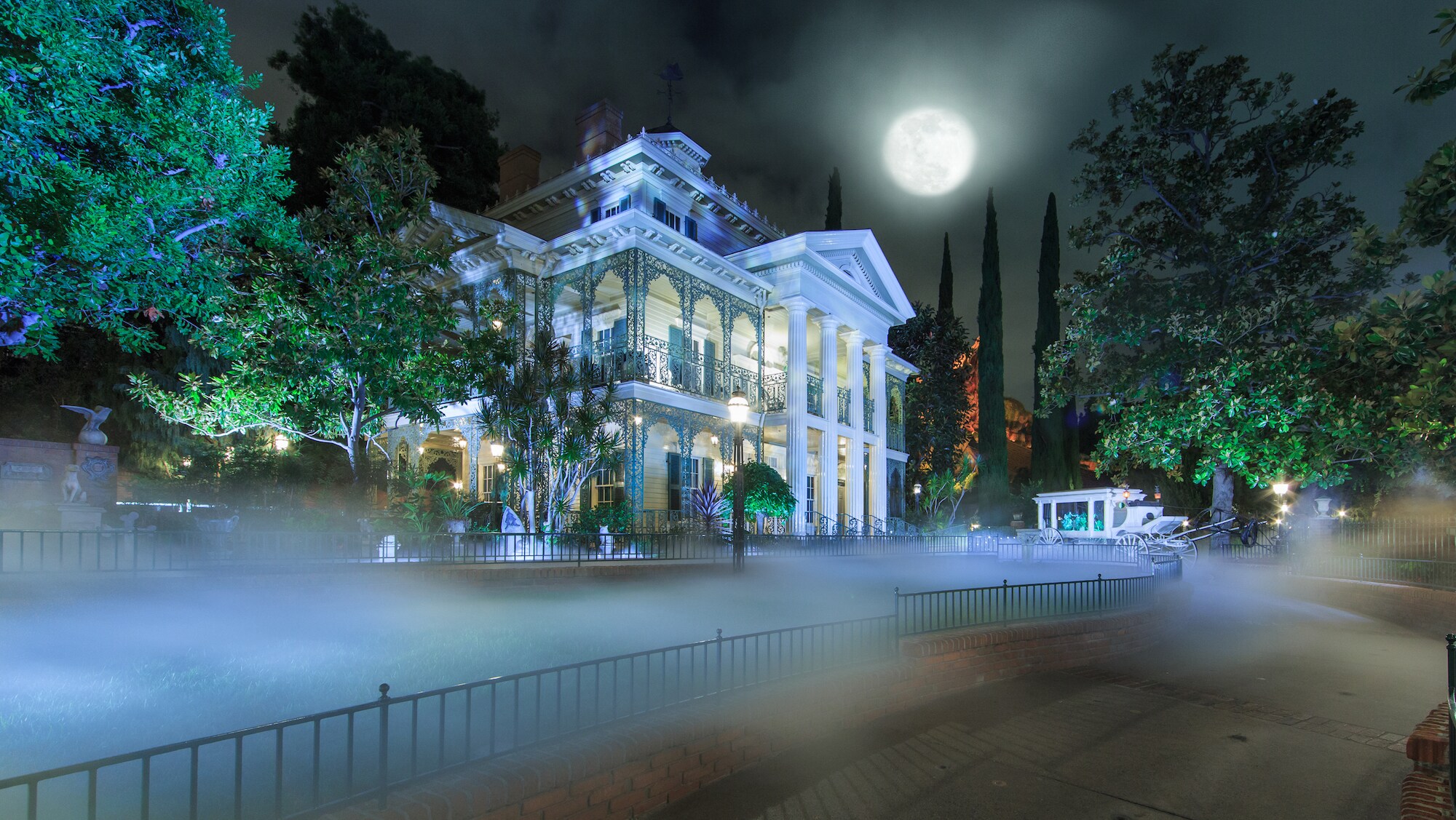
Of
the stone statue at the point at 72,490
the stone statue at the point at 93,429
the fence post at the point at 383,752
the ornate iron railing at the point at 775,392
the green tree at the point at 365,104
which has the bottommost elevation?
the fence post at the point at 383,752

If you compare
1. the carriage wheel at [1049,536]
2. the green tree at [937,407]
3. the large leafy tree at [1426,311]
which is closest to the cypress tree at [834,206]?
the green tree at [937,407]

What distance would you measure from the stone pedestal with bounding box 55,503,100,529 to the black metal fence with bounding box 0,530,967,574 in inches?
7.1

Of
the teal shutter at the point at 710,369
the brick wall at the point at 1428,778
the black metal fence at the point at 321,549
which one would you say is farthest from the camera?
the teal shutter at the point at 710,369

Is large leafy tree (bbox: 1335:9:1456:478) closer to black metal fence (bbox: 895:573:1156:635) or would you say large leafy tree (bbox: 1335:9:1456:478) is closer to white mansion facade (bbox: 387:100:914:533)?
black metal fence (bbox: 895:573:1156:635)

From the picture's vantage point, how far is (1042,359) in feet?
126

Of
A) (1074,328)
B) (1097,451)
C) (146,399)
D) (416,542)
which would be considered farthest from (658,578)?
(1074,328)

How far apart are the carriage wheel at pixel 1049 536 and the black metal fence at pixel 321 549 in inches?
435

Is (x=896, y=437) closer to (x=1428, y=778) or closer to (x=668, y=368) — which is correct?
(x=668, y=368)

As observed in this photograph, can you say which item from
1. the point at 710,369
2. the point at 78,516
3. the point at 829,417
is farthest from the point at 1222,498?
the point at 78,516

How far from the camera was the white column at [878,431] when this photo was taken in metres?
27.2

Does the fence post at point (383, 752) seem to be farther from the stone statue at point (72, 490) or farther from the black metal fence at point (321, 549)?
the stone statue at point (72, 490)

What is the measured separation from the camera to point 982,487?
41.2 metres

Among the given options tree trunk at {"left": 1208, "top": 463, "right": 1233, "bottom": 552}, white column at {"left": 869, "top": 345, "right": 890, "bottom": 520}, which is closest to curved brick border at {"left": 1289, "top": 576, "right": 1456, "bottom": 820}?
tree trunk at {"left": 1208, "top": 463, "right": 1233, "bottom": 552}

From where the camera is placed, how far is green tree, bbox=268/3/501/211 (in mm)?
34875
